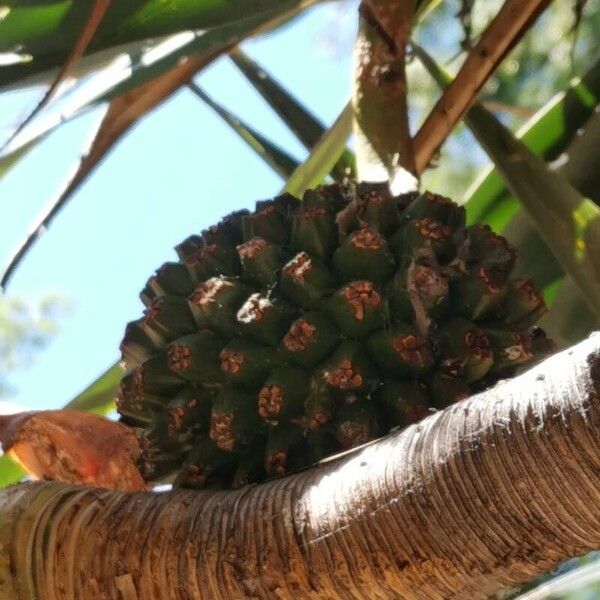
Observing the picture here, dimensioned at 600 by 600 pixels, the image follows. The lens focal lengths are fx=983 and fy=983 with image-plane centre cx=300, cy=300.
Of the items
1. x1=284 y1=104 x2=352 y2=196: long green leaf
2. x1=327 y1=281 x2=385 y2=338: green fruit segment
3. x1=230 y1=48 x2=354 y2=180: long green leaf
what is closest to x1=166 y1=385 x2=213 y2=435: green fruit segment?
x1=327 y1=281 x2=385 y2=338: green fruit segment

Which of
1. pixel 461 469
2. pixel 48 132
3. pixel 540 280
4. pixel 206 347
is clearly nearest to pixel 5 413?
pixel 206 347

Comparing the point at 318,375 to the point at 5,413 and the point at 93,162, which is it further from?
the point at 93,162

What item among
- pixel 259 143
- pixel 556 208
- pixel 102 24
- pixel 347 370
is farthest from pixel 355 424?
pixel 259 143

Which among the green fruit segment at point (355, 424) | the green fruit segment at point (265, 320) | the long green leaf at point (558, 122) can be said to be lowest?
the green fruit segment at point (355, 424)

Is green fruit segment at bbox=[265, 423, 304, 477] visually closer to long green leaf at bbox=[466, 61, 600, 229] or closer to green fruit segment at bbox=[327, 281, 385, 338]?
green fruit segment at bbox=[327, 281, 385, 338]

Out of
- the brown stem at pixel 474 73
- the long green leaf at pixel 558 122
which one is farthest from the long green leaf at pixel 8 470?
the long green leaf at pixel 558 122

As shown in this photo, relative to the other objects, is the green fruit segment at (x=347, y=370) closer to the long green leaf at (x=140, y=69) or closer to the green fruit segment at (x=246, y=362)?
the green fruit segment at (x=246, y=362)
